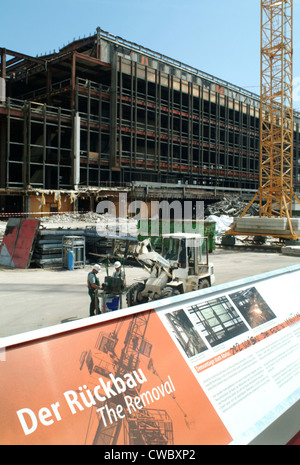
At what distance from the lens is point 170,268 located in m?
10.0

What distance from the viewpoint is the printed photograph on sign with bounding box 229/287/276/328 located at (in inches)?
183

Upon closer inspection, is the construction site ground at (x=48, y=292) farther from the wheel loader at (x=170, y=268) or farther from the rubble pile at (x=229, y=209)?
the rubble pile at (x=229, y=209)

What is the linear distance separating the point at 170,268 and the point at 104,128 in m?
39.3

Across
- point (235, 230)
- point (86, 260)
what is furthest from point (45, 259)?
point (235, 230)

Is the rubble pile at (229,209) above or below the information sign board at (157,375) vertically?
above

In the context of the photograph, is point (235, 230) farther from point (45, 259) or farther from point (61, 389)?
point (61, 389)

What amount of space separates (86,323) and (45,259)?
50.2ft

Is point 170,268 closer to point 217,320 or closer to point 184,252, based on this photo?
point 184,252

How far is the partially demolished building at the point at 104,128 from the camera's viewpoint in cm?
4020

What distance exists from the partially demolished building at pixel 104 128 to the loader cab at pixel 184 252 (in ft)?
101

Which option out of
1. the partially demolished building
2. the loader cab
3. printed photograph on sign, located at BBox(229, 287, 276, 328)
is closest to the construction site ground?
the loader cab

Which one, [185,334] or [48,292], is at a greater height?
[185,334]

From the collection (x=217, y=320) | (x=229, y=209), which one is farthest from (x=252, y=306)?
(x=229, y=209)

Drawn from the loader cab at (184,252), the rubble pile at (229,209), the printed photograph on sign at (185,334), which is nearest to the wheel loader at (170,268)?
the loader cab at (184,252)
